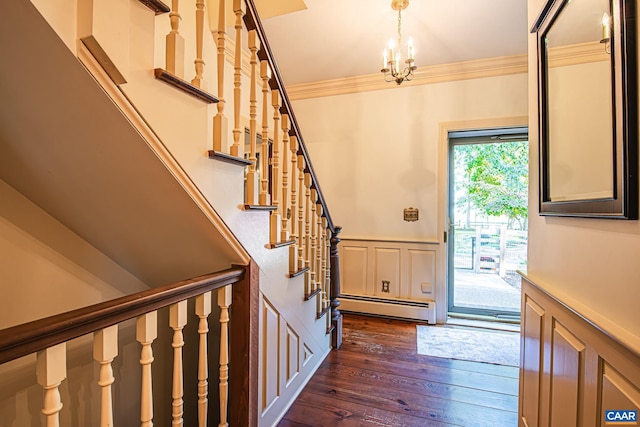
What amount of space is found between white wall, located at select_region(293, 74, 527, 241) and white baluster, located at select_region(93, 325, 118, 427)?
9.60 ft

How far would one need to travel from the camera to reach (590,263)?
942 mm

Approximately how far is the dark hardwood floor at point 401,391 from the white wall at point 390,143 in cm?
135

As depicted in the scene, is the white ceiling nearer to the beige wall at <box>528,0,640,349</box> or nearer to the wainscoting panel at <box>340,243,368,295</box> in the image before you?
the beige wall at <box>528,0,640,349</box>

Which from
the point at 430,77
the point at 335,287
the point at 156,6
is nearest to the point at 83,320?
the point at 156,6

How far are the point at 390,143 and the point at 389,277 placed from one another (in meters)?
1.55

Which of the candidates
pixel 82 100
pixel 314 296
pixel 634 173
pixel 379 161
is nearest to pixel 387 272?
pixel 379 161

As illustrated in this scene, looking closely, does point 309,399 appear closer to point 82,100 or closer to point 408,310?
point 408,310

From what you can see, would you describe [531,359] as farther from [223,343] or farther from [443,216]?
[443,216]

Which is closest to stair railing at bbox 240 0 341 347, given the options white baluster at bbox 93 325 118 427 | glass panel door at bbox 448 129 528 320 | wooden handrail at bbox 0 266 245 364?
wooden handrail at bbox 0 266 245 364

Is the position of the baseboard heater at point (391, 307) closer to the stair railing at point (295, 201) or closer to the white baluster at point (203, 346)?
the stair railing at point (295, 201)

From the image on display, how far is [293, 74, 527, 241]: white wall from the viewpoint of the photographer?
10.3 feet

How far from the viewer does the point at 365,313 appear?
341cm

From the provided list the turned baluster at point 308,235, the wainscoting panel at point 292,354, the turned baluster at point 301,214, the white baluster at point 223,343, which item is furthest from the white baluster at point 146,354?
the turned baluster at point 308,235

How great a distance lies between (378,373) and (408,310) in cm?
119
